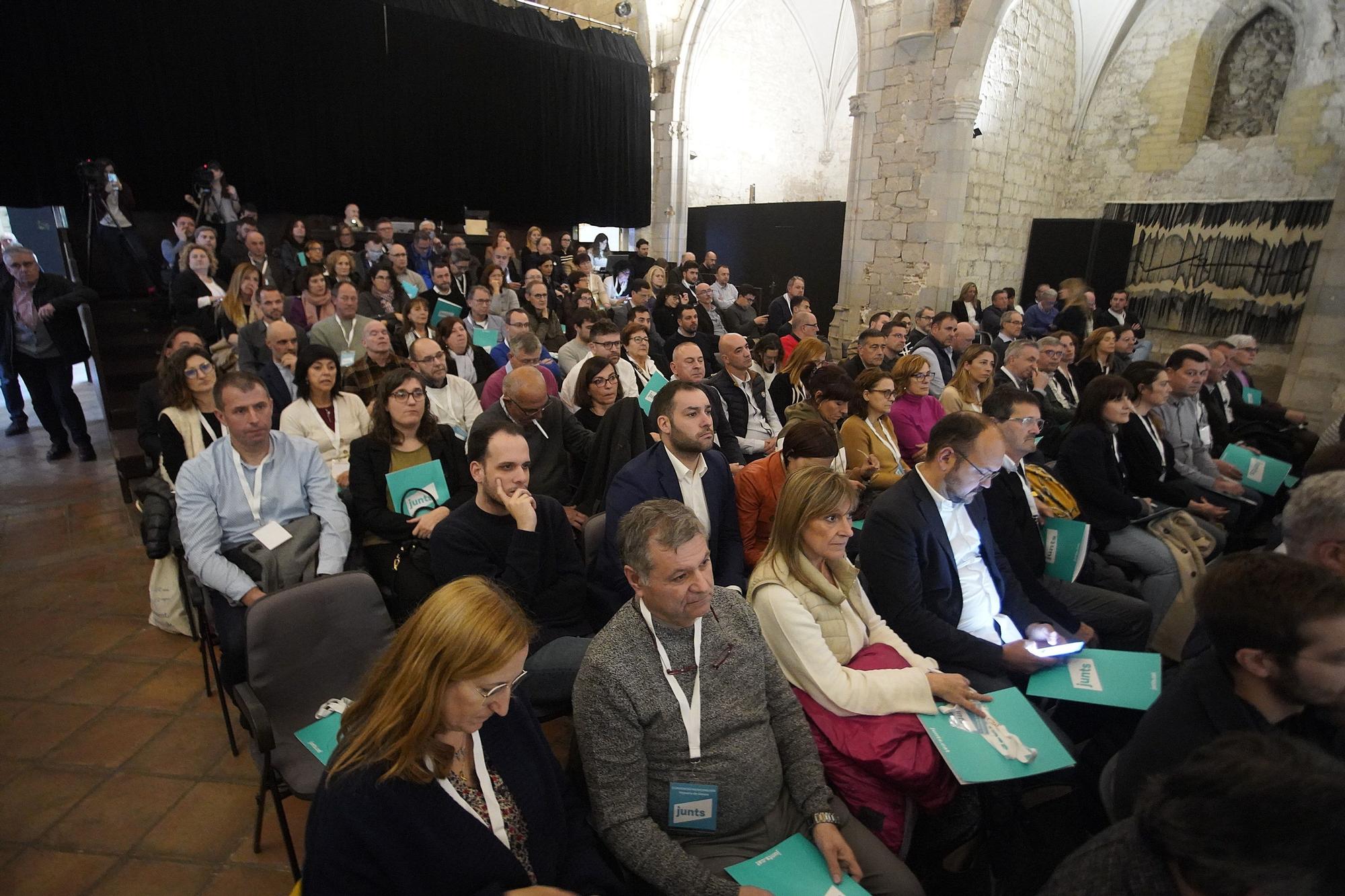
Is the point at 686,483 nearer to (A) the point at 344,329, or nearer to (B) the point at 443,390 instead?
(B) the point at 443,390

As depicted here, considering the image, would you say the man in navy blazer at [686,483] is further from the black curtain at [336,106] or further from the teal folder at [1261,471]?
the black curtain at [336,106]

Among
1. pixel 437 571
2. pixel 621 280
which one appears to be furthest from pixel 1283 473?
pixel 621 280

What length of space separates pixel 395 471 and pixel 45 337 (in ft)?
16.0

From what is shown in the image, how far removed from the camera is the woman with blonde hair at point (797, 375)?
15.8 ft

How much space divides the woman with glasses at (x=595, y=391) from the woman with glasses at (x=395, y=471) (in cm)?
103

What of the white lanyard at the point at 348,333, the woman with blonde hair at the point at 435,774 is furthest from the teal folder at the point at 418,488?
the white lanyard at the point at 348,333

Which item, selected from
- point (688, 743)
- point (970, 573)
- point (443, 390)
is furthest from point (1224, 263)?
point (688, 743)

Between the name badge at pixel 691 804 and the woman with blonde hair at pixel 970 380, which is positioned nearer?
the name badge at pixel 691 804

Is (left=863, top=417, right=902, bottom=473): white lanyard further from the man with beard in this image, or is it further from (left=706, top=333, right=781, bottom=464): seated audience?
the man with beard

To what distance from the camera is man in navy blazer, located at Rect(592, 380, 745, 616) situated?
2.59 m

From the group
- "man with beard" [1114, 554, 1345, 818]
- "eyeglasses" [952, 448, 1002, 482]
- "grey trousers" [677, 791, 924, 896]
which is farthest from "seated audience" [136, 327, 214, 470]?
"man with beard" [1114, 554, 1345, 818]

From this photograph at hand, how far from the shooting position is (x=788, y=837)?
163 cm

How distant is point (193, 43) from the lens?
8.68 meters

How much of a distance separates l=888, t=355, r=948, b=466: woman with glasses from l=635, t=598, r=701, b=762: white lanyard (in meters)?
2.95
